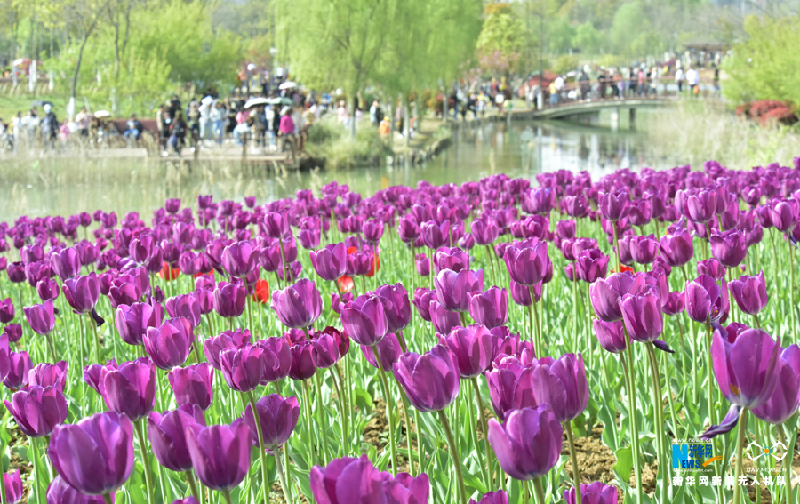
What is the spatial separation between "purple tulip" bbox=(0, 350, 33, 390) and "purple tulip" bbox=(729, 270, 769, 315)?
1.97 meters

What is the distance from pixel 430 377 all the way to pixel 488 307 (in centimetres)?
62

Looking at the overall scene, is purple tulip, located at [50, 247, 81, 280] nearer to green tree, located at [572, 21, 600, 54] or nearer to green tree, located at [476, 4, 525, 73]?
green tree, located at [476, 4, 525, 73]

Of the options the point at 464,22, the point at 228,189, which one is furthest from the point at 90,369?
the point at 464,22

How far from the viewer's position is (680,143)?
21.8m

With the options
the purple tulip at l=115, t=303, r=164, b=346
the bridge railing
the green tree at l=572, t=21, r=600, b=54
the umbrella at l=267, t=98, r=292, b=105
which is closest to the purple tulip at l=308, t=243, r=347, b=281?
the purple tulip at l=115, t=303, r=164, b=346

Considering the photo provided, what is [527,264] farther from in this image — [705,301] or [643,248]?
[643,248]

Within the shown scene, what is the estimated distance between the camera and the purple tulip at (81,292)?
2660mm

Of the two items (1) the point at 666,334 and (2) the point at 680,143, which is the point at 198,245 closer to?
(1) the point at 666,334

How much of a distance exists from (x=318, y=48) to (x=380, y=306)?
23990 mm

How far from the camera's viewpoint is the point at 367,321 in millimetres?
1898

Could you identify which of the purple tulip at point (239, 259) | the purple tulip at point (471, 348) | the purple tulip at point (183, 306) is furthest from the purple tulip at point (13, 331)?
the purple tulip at point (471, 348)

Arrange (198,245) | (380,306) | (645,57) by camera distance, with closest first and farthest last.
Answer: (380,306)
(198,245)
(645,57)

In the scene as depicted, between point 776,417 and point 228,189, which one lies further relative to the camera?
point 228,189

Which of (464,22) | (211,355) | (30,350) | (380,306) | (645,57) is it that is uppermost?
(645,57)
